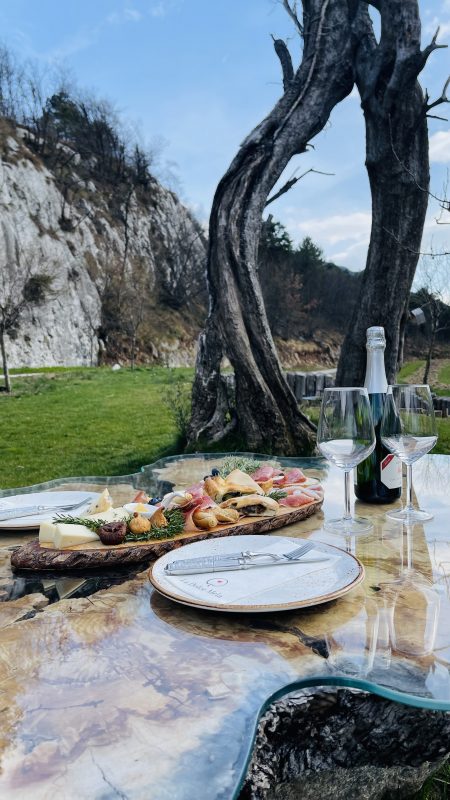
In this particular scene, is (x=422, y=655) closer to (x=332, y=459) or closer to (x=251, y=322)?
(x=332, y=459)

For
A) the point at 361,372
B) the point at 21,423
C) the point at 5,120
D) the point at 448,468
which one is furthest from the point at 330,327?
the point at 448,468

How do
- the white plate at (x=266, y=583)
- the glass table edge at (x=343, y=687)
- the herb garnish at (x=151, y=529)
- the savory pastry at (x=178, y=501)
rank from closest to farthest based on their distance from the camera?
the glass table edge at (x=343, y=687) → the white plate at (x=266, y=583) → the herb garnish at (x=151, y=529) → the savory pastry at (x=178, y=501)

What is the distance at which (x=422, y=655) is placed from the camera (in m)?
0.97

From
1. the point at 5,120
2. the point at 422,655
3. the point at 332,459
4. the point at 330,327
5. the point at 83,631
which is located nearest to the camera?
the point at 422,655

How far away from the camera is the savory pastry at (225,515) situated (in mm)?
1696

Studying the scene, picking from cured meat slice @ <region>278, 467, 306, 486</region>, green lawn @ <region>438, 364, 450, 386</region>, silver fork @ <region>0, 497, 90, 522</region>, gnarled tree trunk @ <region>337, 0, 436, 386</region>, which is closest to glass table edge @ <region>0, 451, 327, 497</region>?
silver fork @ <region>0, 497, 90, 522</region>

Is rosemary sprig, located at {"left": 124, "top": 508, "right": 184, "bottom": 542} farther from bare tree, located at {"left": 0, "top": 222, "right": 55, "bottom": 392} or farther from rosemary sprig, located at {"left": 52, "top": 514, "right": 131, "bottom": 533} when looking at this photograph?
bare tree, located at {"left": 0, "top": 222, "right": 55, "bottom": 392}

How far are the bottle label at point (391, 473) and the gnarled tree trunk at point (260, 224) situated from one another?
380cm

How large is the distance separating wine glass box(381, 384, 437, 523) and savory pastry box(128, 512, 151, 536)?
0.73 meters

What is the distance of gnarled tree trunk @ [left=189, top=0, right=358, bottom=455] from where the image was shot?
19.2ft

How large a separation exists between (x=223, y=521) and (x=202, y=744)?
3.08 ft

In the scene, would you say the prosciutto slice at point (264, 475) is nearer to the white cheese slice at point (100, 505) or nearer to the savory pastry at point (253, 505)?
the savory pastry at point (253, 505)

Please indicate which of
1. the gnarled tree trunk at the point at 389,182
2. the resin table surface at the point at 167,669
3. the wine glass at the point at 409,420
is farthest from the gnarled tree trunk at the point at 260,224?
the resin table surface at the point at 167,669

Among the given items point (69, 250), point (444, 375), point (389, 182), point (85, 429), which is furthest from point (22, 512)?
point (69, 250)
